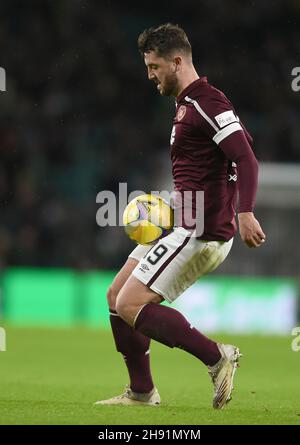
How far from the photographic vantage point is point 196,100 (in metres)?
5.81

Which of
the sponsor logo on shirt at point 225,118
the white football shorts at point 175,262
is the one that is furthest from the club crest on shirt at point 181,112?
the white football shorts at point 175,262

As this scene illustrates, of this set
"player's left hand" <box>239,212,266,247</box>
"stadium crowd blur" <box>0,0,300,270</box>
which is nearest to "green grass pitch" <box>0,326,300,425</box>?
"player's left hand" <box>239,212,266,247</box>

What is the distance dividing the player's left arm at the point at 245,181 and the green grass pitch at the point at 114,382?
967 millimetres

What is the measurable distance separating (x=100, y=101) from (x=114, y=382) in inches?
457

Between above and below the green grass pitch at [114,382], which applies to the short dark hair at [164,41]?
above

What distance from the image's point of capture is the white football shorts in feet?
18.8

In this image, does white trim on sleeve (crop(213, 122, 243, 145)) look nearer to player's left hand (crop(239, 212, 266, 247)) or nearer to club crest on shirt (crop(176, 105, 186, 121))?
club crest on shirt (crop(176, 105, 186, 121))

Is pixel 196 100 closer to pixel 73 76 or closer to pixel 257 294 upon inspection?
pixel 257 294

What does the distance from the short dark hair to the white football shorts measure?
1.01 meters

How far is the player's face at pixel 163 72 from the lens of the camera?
5910 millimetres

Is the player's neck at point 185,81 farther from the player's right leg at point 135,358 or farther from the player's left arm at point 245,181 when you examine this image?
the player's right leg at point 135,358

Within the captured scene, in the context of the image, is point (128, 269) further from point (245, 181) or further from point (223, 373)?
point (245, 181)

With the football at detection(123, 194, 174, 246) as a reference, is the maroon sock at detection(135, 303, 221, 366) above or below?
below

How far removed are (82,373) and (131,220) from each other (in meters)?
3.14
